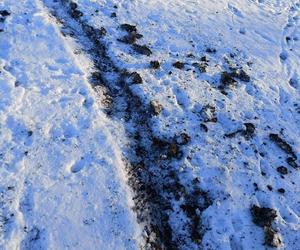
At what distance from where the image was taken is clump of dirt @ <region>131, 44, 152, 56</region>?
11.2 meters

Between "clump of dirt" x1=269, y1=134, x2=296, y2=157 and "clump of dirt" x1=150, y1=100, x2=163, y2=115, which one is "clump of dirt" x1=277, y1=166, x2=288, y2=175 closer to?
"clump of dirt" x1=269, y1=134, x2=296, y2=157

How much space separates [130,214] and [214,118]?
3.31 m

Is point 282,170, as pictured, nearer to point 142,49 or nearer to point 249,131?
point 249,131

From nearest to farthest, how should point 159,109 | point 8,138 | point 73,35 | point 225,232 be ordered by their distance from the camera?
point 225,232
point 8,138
point 159,109
point 73,35

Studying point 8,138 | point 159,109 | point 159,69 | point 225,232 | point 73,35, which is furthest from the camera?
point 73,35

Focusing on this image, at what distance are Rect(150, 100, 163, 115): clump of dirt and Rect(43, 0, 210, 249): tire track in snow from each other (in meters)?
→ 0.10

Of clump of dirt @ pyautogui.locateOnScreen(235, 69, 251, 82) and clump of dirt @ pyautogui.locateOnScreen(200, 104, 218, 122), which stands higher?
clump of dirt @ pyautogui.locateOnScreen(235, 69, 251, 82)

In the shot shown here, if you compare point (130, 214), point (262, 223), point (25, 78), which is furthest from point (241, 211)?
point (25, 78)

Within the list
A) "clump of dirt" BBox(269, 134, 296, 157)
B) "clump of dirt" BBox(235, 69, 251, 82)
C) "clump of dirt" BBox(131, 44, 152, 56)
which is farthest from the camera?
"clump of dirt" BBox(131, 44, 152, 56)

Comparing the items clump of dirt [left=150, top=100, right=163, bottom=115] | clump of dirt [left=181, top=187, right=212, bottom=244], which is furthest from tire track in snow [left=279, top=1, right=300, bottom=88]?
clump of dirt [left=181, top=187, right=212, bottom=244]

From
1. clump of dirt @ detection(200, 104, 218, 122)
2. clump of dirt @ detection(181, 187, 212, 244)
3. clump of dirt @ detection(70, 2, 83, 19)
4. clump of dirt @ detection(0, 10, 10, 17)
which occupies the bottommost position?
clump of dirt @ detection(0, 10, 10, 17)

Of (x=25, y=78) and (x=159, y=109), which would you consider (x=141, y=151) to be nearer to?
(x=159, y=109)

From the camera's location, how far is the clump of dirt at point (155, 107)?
30.8 ft

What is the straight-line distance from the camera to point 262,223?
7.61 m
